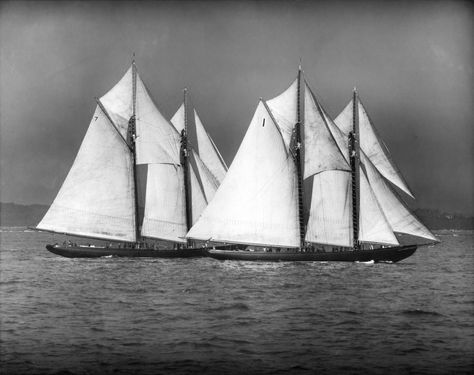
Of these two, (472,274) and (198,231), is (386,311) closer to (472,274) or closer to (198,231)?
(472,274)

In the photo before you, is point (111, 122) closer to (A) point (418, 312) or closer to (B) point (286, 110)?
(B) point (286, 110)

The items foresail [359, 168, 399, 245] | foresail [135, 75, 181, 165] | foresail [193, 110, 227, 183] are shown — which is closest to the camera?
foresail [359, 168, 399, 245]

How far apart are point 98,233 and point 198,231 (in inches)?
335

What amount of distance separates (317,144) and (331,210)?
5606 mm

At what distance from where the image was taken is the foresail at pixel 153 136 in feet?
178

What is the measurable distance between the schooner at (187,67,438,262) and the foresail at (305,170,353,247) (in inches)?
2.8

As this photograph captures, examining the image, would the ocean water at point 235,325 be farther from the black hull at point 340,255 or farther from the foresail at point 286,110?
the foresail at point 286,110

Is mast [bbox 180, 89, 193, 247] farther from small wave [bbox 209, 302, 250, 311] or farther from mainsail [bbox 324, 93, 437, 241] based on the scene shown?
small wave [bbox 209, 302, 250, 311]

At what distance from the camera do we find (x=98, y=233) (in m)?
54.4

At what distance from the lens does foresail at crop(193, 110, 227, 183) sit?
56.3 metres

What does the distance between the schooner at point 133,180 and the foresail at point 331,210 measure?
8652mm

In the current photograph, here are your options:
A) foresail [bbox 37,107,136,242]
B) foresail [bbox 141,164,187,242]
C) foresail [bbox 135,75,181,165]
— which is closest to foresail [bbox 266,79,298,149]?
foresail [bbox 135,75,181,165]

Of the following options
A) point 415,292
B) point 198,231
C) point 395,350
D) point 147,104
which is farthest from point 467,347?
point 147,104

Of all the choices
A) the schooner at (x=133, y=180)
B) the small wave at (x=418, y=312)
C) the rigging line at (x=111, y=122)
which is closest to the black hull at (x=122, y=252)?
the schooner at (x=133, y=180)
